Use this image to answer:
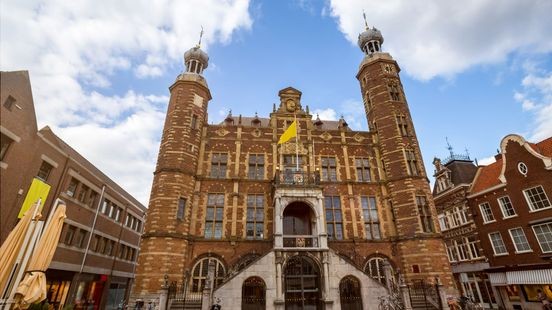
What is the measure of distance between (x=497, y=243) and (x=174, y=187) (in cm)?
2527

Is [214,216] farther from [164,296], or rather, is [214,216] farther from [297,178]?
[297,178]

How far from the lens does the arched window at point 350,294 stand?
16.8 meters

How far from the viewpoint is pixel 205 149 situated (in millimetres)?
22438

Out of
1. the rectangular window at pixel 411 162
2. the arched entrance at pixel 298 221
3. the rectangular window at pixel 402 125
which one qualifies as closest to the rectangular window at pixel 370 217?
the rectangular window at pixel 411 162

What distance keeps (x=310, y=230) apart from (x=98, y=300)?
1792 cm

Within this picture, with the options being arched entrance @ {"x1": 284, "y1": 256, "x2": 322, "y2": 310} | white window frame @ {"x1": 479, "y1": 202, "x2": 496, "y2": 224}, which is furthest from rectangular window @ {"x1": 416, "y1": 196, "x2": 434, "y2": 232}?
arched entrance @ {"x1": 284, "y1": 256, "x2": 322, "y2": 310}

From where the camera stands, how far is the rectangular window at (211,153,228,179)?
2186cm

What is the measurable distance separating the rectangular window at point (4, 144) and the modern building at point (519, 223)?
31388 millimetres

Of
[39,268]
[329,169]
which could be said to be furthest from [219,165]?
[39,268]

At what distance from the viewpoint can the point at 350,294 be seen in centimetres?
1762

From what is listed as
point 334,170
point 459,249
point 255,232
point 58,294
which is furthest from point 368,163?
point 58,294

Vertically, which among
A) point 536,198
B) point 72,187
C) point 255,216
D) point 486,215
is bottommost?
point 255,216

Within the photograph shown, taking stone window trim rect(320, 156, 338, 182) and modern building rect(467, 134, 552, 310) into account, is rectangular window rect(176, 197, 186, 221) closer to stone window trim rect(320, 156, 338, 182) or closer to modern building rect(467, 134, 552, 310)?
stone window trim rect(320, 156, 338, 182)

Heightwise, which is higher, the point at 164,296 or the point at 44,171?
the point at 44,171
